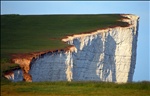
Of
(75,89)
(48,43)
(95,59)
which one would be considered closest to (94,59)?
(95,59)

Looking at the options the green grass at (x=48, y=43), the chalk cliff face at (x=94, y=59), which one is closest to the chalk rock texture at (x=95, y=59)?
the chalk cliff face at (x=94, y=59)

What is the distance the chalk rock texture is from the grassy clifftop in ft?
6.04

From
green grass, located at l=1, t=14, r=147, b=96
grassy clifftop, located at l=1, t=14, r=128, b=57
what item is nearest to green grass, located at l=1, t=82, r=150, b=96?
green grass, located at l=1, t=14, r=147, b=96

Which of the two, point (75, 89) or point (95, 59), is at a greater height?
point (95, 59)

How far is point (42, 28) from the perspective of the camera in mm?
58438

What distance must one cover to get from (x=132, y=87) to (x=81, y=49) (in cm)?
1949

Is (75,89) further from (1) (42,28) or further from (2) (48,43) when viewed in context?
(1) (42,28)

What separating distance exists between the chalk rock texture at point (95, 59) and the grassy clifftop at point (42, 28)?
72.5 inches

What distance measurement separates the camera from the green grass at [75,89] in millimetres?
25359

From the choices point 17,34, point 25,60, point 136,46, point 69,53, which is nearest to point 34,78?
point 25,60

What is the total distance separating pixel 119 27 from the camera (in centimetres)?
5300

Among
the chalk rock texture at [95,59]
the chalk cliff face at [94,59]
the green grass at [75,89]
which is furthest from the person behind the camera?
the chalk rock texture at [95,59]

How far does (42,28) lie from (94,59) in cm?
1234

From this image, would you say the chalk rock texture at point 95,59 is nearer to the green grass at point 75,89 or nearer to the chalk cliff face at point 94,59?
the chalk cliff face at point 94,59
